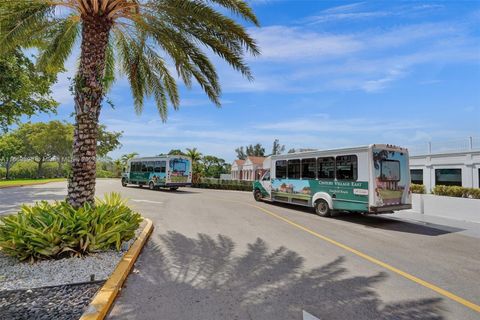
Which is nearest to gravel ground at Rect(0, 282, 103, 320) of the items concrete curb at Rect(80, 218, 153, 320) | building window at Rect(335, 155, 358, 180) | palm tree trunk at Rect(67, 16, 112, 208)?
concrete curb at Rect(80, 218, 153, 320)

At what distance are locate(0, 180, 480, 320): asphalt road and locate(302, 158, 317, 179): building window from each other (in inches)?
164

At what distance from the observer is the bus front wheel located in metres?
12.1

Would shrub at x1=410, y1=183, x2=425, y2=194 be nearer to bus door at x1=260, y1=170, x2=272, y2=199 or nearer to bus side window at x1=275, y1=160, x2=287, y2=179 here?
bus door at x1=260, y1=170, x2=272, y2=199

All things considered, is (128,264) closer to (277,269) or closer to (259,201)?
(277,269)

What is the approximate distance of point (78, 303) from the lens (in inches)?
144

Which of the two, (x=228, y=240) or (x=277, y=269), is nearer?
(x=277, y=269)

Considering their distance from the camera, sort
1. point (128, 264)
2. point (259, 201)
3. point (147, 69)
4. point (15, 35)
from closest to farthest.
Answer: point (128, 264), point (15, 35), point (147, 69), point (259, 201)

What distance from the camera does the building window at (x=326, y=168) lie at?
39.3ft

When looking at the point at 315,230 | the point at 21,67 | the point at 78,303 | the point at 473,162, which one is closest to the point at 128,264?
the point at 78,303

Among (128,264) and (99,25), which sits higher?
(99,25)

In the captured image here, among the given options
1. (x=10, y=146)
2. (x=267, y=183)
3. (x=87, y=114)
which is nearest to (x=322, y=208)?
(x=267, y=183)

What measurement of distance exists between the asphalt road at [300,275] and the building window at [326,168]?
336 centimetres

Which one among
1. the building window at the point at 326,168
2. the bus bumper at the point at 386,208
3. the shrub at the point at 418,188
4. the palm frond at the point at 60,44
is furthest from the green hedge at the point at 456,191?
the palm frond at the point at 60,44

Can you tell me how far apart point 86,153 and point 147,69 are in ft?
15.8
